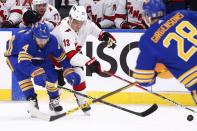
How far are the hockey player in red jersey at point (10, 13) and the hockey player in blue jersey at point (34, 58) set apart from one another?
1286 millimetres

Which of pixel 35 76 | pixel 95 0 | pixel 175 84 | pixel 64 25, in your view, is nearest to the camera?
pixel 35 76

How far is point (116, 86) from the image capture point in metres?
5.53

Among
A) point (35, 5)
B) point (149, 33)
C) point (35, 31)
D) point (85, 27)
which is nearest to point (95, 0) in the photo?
point (35, 5)

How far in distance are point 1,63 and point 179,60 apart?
2958 mm

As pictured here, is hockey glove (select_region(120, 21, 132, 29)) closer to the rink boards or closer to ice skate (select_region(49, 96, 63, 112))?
the rink boards

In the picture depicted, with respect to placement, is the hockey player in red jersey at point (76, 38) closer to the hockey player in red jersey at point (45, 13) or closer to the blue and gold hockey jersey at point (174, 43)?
the hockey player in red jersey at point (45, 13)

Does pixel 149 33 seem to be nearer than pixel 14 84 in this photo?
Yes

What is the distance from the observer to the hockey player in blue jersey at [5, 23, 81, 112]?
14.1ft

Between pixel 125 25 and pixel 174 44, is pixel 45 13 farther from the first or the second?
pixel 174 44

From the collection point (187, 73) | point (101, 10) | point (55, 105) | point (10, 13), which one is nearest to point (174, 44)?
point (187, 73)

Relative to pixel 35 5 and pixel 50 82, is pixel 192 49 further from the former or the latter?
pixel 35 5

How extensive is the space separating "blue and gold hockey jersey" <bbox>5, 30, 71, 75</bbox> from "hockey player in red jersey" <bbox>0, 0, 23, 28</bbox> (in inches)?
50.6

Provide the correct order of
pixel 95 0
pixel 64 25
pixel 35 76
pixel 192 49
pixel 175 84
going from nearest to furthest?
pixel 192 49
pixel 35 76
pixel 64 25
pixel 175 84
pixel 95 0

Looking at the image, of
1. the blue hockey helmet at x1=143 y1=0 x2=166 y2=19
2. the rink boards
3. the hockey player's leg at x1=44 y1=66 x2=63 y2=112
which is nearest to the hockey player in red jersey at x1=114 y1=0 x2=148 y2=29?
the rink boards
